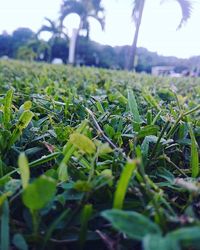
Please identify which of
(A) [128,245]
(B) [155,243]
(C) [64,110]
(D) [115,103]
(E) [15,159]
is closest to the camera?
(B) [155,243]

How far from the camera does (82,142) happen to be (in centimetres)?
38

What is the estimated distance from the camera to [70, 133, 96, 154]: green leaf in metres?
0.38

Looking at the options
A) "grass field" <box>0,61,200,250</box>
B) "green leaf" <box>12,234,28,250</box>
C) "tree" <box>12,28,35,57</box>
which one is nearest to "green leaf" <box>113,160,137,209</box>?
"grass field" <box>0,61,200,250</box>

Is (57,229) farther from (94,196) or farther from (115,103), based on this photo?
(115,103)

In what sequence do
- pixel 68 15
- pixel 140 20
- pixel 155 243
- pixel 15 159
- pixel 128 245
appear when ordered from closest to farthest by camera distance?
1. pixel 155 243
2. pixel 128 245
3. pixel 15 159
4. pixel 140 20
5. pixel 68 15

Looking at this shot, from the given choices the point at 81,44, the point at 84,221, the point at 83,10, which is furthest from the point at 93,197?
the point at 81,44

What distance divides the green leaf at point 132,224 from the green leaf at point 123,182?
44 mm

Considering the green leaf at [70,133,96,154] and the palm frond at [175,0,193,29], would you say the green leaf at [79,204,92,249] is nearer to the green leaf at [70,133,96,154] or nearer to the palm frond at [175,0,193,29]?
the green leaf at [70,133,96,154]

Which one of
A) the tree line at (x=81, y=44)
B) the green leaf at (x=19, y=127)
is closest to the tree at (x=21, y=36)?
the tree line at (x=81, y=44)

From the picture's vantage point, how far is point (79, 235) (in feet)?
1.15

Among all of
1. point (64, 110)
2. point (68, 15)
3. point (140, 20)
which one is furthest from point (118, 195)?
point (68, 15)

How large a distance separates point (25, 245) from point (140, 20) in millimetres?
16309

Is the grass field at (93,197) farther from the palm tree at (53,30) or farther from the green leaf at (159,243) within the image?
A: the palm tree at (53,30)

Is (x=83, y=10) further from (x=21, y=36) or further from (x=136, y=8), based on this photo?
(x=21, y=36)
